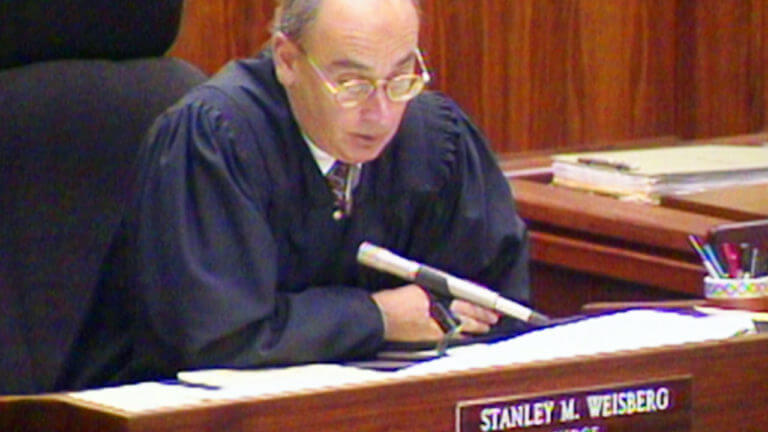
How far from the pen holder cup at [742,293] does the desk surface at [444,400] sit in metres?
0.35

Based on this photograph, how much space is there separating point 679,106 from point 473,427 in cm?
216

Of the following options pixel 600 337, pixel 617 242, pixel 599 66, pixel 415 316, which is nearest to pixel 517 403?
pixel 600 337

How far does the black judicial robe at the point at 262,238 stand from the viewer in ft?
6.52

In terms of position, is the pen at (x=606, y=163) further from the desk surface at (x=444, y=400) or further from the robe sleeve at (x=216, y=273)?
the desk surface at (x=444, y=400)

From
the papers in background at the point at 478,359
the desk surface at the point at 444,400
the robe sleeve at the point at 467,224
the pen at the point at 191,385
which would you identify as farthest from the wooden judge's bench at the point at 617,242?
the pen at the point at 191,385

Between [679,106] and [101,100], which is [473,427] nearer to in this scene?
[101,100]

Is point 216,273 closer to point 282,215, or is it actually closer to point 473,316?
point 282,215

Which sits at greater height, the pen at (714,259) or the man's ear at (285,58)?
the man's ear at (285,58)

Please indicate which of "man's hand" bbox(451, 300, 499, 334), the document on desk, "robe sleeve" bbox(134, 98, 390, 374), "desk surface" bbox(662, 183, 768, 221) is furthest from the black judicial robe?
"desk surface" bbox(662, 183, 768, 221)

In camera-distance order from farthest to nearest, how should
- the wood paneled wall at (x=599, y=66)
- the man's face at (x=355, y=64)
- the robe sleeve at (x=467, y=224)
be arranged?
the wood paneled wall at (x=599, y=66) < the robe sleeve at (x=467, y=224) < the man's face at (x=355, y=64)

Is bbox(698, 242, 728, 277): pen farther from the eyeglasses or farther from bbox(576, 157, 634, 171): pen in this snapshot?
bbox(576, 157, 634, 171): pen

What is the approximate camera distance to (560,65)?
3.41 metres

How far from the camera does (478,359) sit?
165 cm

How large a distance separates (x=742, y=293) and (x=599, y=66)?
4.84 ft
